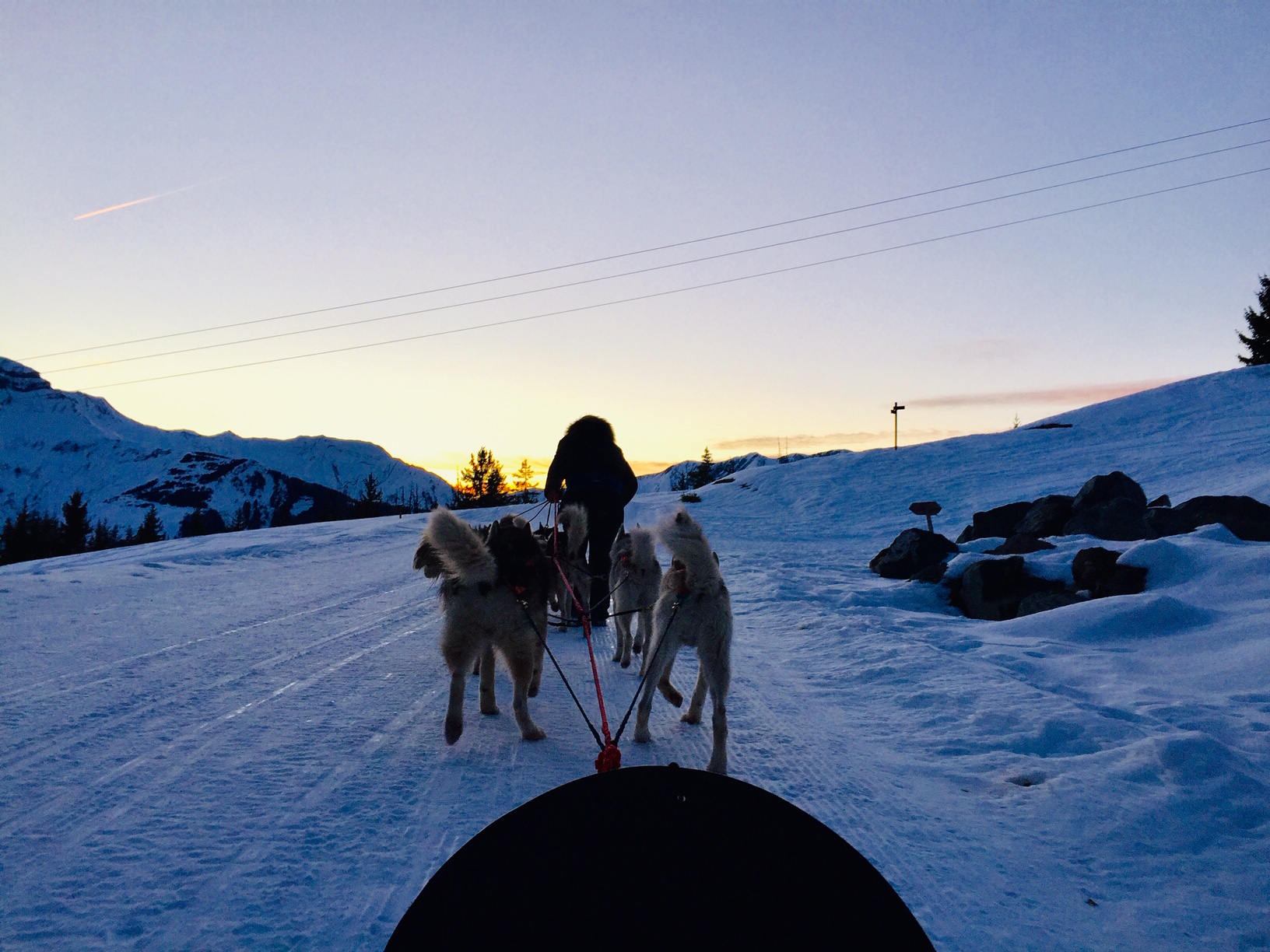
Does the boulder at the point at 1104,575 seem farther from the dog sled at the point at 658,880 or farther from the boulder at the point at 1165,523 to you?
the dog sled at the point at 658,880

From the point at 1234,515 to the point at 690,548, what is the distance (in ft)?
38.9

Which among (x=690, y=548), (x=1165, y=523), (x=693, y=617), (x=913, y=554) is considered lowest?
(x=913, y=554)

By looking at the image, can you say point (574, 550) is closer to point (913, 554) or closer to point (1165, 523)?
point (913, 554)

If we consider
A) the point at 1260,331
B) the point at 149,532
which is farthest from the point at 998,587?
the point at 149,532

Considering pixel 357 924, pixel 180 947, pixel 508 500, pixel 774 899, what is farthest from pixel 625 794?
pixel 508 500

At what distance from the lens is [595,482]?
301 inches

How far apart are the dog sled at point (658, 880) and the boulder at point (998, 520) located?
1797 centimetres

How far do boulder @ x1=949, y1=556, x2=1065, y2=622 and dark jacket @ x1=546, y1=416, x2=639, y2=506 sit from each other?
5.06 meters

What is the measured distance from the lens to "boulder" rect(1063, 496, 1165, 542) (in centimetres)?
1227

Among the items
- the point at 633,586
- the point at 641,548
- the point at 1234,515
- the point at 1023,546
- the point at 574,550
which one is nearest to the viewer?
the point at 641,548

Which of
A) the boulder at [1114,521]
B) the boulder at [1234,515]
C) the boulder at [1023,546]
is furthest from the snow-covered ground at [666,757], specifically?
the boulder at [1114,521]

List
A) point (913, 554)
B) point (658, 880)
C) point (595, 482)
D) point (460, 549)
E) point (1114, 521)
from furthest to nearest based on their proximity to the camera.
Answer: point (1114, 521) → point (913, 554) → point (595, 482) → point (460, 549) → point (658, 880)

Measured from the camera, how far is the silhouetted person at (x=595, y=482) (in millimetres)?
7676

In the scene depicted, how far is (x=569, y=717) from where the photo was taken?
Result: 4.58m
